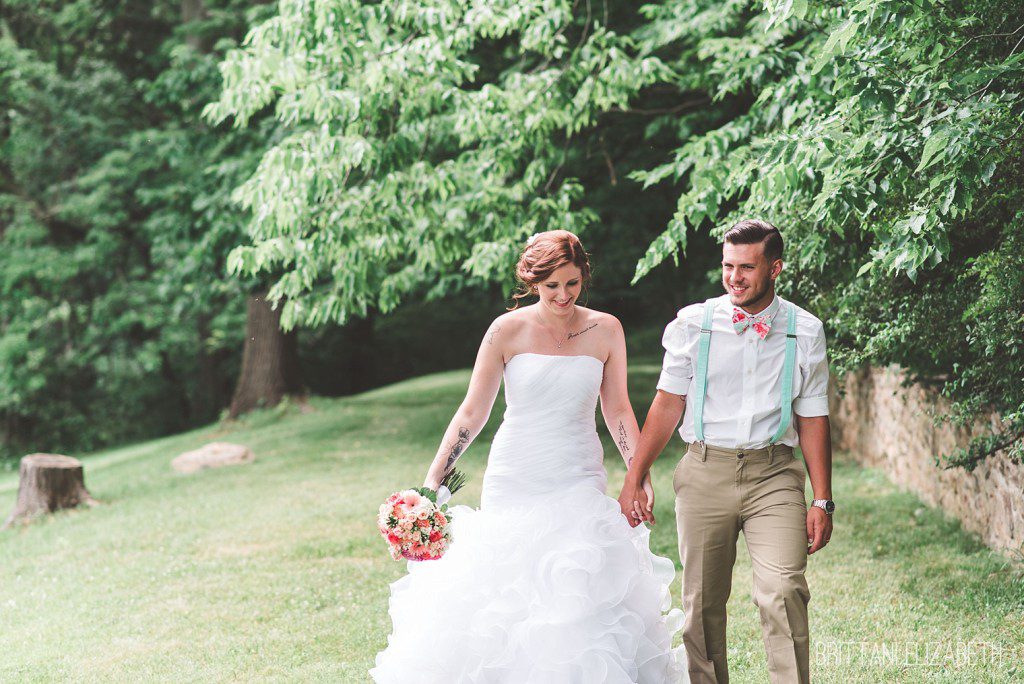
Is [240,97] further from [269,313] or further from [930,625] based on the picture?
[269,313]

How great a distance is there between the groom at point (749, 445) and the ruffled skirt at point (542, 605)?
0.25 metres

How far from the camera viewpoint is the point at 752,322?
3996mm

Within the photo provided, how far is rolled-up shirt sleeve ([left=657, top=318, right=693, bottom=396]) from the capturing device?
4.13 meters

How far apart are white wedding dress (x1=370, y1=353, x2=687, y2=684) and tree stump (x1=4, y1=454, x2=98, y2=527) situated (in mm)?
8861

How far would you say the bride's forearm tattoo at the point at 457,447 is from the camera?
4547 millimetres

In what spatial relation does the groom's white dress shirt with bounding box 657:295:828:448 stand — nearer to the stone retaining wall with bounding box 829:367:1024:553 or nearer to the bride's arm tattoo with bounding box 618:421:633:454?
the bride's arm tattoo with bounding box 618:421:633:454

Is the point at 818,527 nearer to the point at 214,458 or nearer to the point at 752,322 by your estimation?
the point at 752,322

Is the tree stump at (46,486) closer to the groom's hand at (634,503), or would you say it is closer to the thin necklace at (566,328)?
the thin necklace at (566,328)

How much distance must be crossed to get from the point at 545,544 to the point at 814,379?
1330 millimetres

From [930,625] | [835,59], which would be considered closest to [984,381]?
[930,625]

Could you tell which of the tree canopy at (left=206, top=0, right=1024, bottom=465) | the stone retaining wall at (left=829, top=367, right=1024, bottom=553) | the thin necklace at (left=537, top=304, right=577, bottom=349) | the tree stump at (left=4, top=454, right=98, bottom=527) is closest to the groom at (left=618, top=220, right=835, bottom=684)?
the thin necklace at (left=537, top=304, right=577, bottom=349)

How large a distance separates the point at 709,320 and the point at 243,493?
9.40 metres

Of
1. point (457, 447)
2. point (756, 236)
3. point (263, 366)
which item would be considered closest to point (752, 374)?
point (756, 236)

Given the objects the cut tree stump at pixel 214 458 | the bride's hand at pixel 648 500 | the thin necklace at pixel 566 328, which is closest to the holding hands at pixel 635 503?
the bride's hand at pixel 648 500
